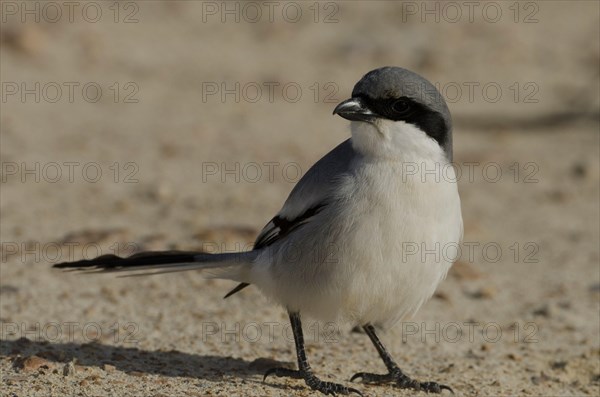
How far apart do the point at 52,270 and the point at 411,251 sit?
3338 millimetres

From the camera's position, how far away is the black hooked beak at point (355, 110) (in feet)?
16.7

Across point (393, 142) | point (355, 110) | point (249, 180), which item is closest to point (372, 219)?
point (393, 142)

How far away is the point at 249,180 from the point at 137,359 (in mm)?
4715

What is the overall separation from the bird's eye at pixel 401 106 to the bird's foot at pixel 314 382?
1.52 m

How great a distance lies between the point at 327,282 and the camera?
5.19 metres

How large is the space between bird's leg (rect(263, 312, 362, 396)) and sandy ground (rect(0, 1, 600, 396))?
78 millimetres

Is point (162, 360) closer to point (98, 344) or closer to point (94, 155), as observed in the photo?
point (98, 344)

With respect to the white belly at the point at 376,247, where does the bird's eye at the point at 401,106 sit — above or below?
above

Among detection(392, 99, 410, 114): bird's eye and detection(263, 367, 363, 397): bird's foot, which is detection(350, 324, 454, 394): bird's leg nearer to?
detection(263, 367, 363, 397): bird's foot

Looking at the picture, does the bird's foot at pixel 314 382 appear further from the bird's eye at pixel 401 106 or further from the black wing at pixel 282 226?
the bird's eye at pixel 401 106

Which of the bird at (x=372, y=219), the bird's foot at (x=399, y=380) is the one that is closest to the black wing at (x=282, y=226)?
the bird at (x=372, y=219)

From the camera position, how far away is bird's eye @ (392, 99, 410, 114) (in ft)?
17.0

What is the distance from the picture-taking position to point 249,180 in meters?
10.3

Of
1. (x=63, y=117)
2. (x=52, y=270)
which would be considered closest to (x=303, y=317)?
(x=52, y=270)
